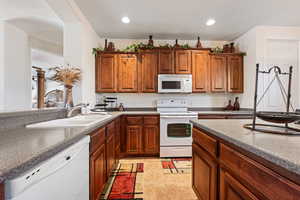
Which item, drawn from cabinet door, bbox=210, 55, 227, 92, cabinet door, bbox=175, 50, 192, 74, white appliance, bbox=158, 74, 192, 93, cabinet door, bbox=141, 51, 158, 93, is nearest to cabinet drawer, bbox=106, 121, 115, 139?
cabinet door, bbox=141, 51, 158, 93

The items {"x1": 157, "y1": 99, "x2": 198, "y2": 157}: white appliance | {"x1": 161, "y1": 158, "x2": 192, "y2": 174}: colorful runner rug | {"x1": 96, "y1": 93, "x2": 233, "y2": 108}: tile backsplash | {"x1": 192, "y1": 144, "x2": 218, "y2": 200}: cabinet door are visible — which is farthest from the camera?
{"x1": 96, "y1": 93, "x2": 233, "y2": 108}: tile backsplash

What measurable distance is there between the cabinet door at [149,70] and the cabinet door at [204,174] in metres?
2.02

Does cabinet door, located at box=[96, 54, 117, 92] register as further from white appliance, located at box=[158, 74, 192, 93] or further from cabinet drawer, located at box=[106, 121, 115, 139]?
cabinet drawer, located at box=[106, 121, 115, 139]

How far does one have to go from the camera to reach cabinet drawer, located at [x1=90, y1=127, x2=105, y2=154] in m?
1.63

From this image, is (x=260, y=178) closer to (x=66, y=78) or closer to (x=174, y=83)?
(x=66, y=78)

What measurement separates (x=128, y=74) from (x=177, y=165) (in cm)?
196

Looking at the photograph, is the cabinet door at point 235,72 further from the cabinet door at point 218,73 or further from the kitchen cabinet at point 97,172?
the kitchen cabinet at point 97,172

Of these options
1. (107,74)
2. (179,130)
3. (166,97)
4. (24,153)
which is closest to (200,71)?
(166,97)

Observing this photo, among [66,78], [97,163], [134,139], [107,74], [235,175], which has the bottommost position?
[134,139]

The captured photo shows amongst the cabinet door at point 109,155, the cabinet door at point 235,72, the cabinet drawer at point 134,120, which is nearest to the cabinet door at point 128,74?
the cabinet drawer at point 134,120

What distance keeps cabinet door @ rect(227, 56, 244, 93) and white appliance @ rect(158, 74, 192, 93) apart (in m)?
0.86

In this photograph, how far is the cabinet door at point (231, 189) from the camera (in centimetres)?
96

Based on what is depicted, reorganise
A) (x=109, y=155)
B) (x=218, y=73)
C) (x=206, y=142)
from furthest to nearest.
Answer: (x=218, y=73) < (x=109, y=155) < (x=206, y=142)

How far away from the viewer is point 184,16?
3102 mm
